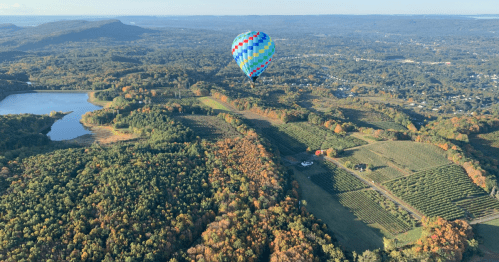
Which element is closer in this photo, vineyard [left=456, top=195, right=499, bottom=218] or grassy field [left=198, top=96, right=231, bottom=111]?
vineyard [left=456, top=195, right=499, bottom=218]

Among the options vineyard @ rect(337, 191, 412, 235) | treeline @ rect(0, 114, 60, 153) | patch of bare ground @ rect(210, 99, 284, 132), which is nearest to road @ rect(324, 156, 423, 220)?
vineyard @ rect(337, 191, 412, 235)

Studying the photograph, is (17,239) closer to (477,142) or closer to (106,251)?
(106,251)

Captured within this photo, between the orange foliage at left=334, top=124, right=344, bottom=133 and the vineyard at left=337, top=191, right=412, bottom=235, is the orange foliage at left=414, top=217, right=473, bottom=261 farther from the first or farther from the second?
the orange foliage at left=334, top=124, right=344, bottom=133

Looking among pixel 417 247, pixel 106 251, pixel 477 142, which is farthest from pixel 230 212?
pixel 477 142

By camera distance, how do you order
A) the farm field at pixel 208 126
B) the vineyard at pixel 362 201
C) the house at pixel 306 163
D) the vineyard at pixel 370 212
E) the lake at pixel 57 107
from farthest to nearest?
1. the lake at pixel 57 107
2. the farm field at pixel 208 126
3. the house at pixel 306 163
4. the vineyard at pixel 362 201
5. the vineyard at pixel 370 212

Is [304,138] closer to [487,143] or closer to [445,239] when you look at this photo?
[445,239]

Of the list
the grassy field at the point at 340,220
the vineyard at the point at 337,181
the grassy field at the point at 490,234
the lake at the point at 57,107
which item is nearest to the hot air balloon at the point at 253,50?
the grassy field at the point at 340,220

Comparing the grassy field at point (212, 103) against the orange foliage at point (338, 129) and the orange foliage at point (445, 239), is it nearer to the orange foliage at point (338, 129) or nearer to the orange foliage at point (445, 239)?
the orange foliage at point (338, 129)
